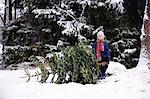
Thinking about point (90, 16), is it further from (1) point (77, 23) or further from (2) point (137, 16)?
(2) point (137, 16)

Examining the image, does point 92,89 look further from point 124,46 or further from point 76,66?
point 124,46

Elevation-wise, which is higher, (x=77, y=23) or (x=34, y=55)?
(x=77, y=23)

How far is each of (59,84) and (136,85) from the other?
2111mm

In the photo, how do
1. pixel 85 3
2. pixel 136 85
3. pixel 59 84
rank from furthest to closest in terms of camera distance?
pixel 85 3 < pixel 59 84 < pixel 136 85

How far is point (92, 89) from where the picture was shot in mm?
9508

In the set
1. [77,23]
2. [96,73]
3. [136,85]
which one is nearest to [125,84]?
[136,85]

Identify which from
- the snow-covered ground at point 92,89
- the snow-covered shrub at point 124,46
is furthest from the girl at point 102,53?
the snow-covered shrub at point 124,46

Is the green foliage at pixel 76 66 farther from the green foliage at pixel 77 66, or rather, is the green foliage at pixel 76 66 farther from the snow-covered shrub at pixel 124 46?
the snow-covered shrub at pixel 124 46

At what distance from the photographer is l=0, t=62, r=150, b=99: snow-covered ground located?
8750 millimetres

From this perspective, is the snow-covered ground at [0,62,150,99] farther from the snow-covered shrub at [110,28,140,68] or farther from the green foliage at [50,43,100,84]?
the snow-covered shrub at [110,28,140,68]

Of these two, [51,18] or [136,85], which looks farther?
[51,18]

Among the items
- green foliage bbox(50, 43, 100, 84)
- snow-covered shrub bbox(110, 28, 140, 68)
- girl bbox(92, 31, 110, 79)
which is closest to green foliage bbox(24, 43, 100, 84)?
green foliage bbox(50, 43, 100, 84)

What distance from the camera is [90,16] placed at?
57.1 ft

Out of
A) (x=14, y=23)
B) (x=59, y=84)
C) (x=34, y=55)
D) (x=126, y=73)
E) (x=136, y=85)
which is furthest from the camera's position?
(x=14, y=23)
